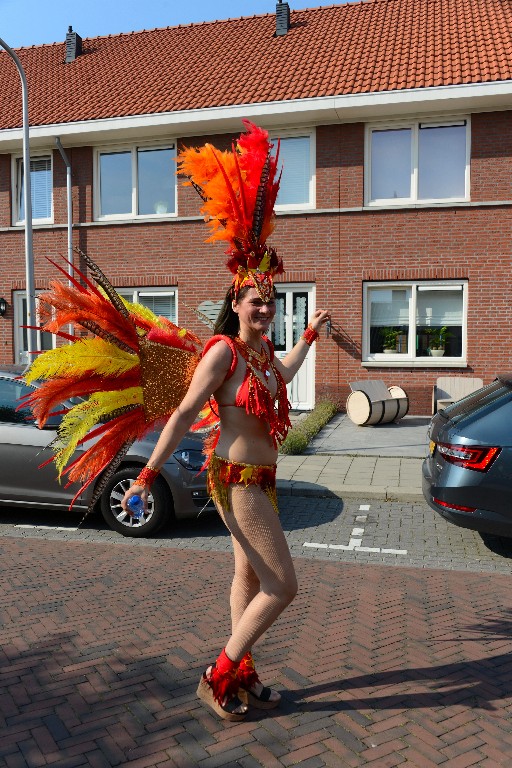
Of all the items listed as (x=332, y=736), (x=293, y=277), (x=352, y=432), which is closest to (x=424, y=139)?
(x=293, y=277)

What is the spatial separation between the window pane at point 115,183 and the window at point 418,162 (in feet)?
18.2

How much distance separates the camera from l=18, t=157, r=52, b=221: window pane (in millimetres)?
16422

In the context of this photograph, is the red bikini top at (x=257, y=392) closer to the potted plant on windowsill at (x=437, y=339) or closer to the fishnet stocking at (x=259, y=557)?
the fishnet stocking at (x=259, y=557)

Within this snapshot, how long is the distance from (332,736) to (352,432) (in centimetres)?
905

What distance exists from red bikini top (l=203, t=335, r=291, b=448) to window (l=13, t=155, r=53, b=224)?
1456 cm

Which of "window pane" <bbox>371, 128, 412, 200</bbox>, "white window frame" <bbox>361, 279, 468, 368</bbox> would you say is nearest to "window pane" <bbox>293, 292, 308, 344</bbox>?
"white window frame" <bbox>361, 279, 468, 368</bbox>

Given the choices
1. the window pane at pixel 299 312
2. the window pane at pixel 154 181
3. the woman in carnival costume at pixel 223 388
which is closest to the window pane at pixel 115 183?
the window pane at pixel 154 181

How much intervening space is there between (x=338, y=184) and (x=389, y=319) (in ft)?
9.94

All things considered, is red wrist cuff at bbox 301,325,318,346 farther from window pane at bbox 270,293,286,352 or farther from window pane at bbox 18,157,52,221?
window pane at bbox 18,157,52,221

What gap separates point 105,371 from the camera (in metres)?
3.16

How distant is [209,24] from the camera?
1859 cm

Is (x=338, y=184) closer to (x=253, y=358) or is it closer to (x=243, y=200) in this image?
(x=243, y=200)

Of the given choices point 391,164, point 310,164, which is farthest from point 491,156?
point 310,164

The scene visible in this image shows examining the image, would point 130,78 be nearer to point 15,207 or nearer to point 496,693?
point 15,207
